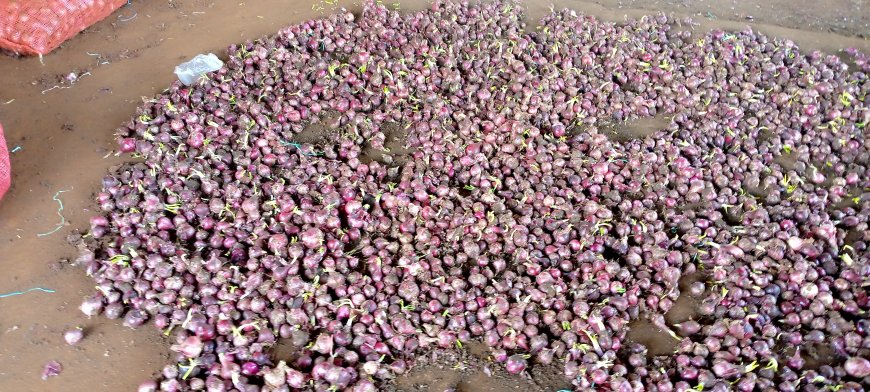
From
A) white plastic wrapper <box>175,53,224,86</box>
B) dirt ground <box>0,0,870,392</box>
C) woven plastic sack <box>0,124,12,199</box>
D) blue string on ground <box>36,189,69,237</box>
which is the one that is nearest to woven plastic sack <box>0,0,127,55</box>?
dirt ground <box>0,0,870,392</box>

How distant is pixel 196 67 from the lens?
3996mm

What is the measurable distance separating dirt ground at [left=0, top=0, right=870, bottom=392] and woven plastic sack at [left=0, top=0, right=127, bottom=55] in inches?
3.9

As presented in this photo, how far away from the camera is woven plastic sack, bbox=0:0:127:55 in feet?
13.0

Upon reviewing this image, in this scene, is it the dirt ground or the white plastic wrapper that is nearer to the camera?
the dirt ground

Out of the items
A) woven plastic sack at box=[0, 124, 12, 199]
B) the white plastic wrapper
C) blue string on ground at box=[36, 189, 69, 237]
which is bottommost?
blue string on ground at box=[36, 189, 69, 237]

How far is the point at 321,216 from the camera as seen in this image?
307cm

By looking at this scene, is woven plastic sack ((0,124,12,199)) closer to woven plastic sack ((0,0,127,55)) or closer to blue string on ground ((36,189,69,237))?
blue string on ground ((36,189,69,237))

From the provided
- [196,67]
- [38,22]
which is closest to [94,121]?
[196,67]

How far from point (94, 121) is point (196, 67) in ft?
2.40

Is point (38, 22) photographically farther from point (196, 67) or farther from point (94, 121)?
point (196, 67)

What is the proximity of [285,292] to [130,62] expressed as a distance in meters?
2.51

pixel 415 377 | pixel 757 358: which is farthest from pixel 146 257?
pixel 757 358

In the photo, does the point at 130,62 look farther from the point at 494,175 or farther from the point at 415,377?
the point at 415,377

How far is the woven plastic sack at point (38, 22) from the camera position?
13.0ft
